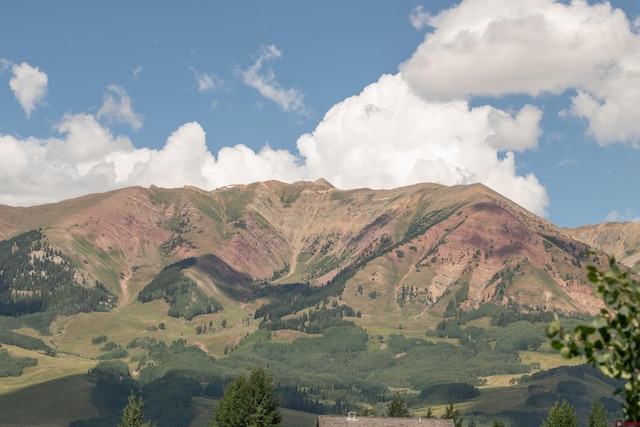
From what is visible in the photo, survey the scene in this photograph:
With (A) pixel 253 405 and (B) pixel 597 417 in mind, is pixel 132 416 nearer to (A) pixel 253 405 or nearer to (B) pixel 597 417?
(A) pixel 253 405

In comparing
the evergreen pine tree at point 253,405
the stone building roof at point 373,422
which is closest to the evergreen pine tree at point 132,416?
the evergreen pine tree at point 253,405

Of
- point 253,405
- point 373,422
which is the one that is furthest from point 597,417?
point 253,405

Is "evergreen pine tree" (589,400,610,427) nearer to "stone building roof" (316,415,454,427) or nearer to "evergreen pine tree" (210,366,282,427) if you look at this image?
"stone building roof" (316,415,454,427)

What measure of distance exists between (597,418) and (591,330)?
160 meters

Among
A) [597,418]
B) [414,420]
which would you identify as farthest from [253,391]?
[597,418]

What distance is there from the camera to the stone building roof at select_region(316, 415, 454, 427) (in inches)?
4532

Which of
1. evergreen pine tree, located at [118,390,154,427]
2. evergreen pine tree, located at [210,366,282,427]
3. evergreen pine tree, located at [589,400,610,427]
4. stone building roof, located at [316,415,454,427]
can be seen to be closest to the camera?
stone building roof, located at [316,415,454,427]

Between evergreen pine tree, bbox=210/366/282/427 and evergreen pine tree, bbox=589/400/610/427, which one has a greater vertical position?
evergreen pine tree, bbox=210/366/282/427

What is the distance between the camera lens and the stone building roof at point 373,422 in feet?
378

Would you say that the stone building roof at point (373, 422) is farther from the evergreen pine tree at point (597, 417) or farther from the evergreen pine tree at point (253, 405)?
the evergreen pine tree at point (597, 417)

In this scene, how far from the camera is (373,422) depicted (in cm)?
11662

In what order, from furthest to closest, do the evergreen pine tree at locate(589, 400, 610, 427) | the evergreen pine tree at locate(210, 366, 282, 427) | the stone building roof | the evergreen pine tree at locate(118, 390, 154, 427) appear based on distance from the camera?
the evergreen pine tree at locate(589, 400, 610, 427), the evergreen pine tree at locate(210, 366, 282, 427), the evergreen pine tree at locate(118, 390, 154, 427), the stone building roof

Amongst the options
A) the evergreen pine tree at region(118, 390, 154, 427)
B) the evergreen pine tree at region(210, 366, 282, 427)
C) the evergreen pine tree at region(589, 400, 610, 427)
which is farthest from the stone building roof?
the evergreen pine tree at region(589, 400, 610, 427)

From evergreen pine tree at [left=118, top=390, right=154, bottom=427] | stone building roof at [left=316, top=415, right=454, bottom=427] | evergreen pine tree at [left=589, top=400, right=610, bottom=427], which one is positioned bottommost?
evergreen pine tree at [left=589, top=400, right=610, bottom=427]
